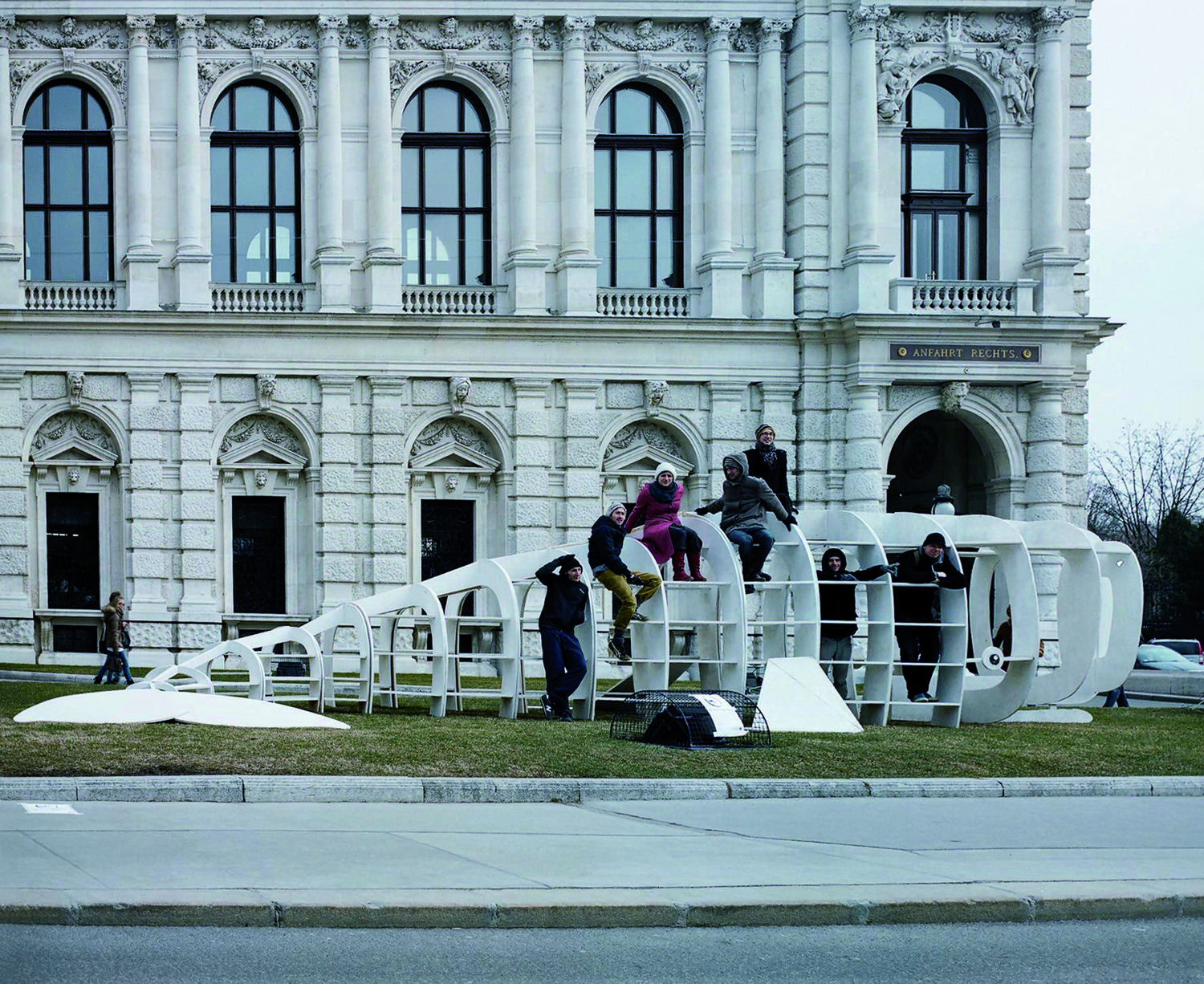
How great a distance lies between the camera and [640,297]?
4231 centimetres

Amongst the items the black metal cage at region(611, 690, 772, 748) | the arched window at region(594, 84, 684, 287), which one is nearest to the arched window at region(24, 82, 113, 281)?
the arched window at region(594, 84, 684, 287)

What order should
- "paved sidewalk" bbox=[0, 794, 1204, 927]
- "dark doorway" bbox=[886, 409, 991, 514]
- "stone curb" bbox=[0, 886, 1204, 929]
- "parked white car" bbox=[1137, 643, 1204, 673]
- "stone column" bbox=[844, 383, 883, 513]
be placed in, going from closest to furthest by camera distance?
"stone curb" bbox=[0, 886, 1204, 929] → "paved sidewalk" bbox=[0, 794, 1204, 927] → "stone column" bbox=[844, 383, 883, 513] → "dark doorway" bbox=[886, 409, 991, 514] → "parked white car" bbox=[1137, 643, 1204, 673]

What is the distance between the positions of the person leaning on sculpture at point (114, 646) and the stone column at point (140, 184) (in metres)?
7.59

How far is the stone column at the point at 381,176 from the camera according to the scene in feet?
136

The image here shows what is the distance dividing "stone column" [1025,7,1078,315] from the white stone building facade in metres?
0.07

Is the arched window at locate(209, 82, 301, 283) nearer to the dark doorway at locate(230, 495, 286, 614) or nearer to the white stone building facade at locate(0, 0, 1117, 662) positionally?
the white stone building facade at locate(0, 0, 1117, 662)

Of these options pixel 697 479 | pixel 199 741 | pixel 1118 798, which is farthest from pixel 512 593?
pixel 697 479

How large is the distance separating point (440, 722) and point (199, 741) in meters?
4.95

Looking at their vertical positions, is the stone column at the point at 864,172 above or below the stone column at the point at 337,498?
above

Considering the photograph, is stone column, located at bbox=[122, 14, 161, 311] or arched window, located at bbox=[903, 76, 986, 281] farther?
arched window, located at bbox=[903, 76, 986, 281]

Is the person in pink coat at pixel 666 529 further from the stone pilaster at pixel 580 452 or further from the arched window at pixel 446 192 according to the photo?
the arched window at pixel 446 192

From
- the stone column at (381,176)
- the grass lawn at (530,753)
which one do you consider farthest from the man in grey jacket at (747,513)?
the stone column at (381,176)

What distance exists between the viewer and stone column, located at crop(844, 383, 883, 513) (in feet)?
136

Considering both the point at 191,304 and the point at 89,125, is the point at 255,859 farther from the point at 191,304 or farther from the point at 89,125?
the point at 89,125
